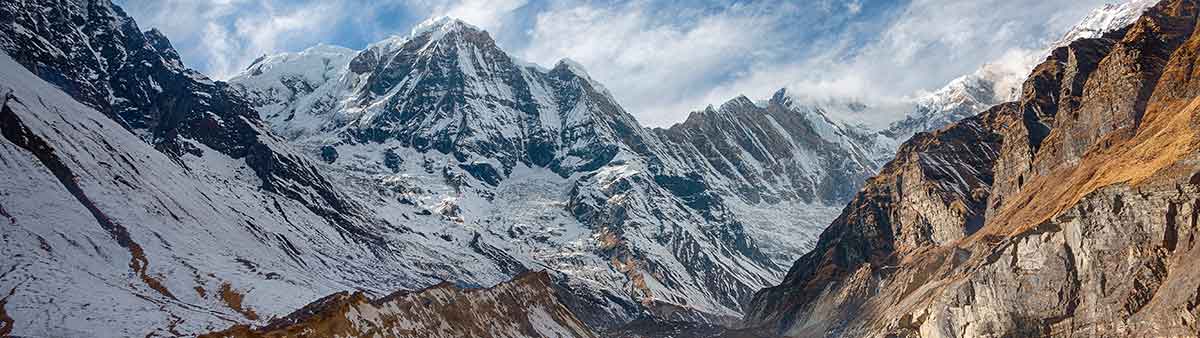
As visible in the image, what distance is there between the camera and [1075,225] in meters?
108

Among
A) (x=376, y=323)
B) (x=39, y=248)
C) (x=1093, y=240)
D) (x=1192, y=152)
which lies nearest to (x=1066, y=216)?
(x=1093, y=240)

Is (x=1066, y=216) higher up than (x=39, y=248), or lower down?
lower down

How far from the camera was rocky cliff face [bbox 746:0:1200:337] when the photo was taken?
9812 centimetres

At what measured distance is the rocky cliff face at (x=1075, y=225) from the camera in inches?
3863

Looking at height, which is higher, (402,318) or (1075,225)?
(402,318)

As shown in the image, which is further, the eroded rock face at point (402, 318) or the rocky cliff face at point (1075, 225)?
the eroded rock face at point (402, 318)

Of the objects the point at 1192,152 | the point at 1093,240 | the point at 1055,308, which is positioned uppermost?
the point at 1192,152

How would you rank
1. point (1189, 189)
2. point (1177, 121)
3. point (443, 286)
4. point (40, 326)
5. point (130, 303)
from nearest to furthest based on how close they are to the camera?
point (1189, 189) < point (1177, 121) < point (40, 326) < point (130, 303) < point (443, 286)

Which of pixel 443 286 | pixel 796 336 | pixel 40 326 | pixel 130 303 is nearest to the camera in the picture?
pixel 40 326

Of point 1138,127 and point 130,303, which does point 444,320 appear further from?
point 1138,127

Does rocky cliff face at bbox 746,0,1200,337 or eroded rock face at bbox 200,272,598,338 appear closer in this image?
rocky cliff face at bbox 746,0,1200,337

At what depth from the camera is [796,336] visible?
197500mm

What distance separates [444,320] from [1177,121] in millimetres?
107200

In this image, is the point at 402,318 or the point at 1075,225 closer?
the point at 1075,225
